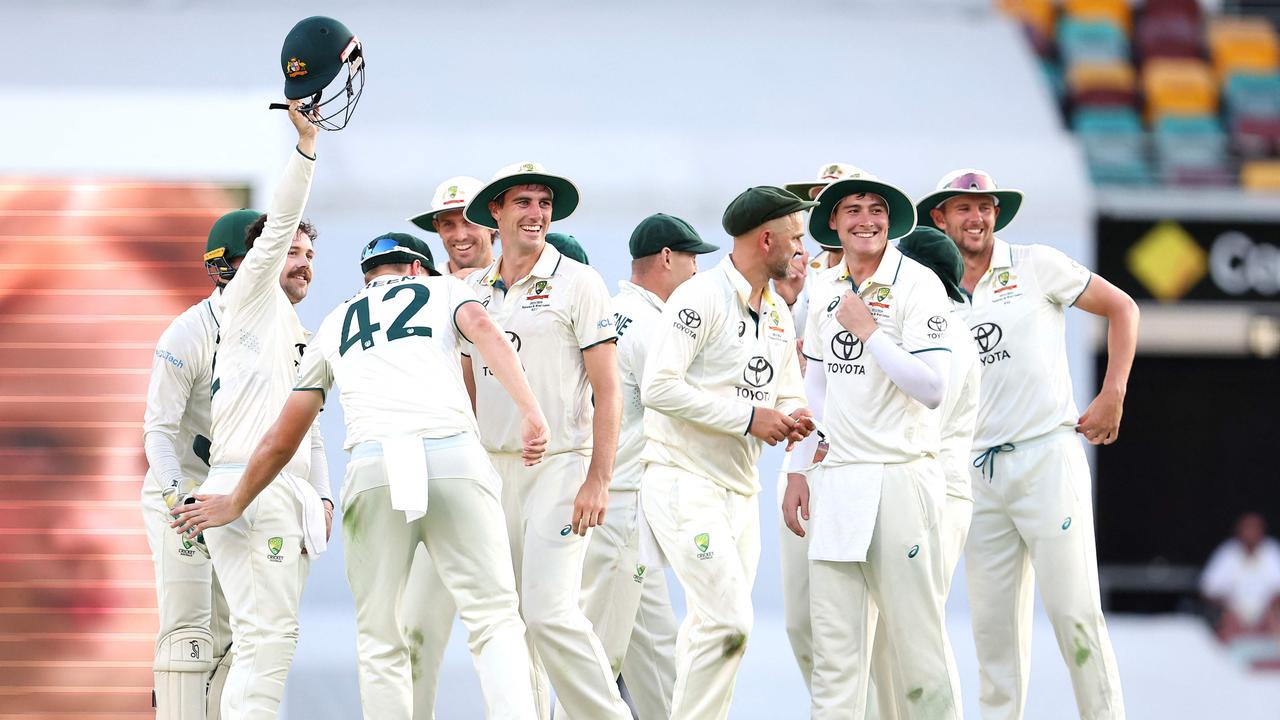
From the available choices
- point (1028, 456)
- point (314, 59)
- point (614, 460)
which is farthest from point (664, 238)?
point (314, 59)

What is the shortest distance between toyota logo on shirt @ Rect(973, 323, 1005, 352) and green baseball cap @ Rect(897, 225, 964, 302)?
369mm

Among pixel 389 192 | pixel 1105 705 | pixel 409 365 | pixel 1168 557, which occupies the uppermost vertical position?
pixel 389 192

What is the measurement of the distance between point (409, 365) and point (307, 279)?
135 centimetres

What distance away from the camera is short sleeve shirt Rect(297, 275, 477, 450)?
5.01 m

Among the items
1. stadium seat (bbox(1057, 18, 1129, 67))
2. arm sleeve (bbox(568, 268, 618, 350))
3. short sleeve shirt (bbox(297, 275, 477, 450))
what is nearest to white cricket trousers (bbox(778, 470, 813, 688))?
arm sleeve (bbox(568, 268, 618, 350))

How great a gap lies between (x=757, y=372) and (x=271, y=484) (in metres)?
1.72

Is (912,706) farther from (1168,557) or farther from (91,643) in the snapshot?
(1168,557)

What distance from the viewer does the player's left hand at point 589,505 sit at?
540 centimetres

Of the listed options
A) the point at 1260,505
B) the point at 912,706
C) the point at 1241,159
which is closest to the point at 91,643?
the point at 912,706

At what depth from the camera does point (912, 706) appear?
5.33 meters

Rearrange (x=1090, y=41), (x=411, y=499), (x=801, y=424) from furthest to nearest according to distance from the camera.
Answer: (x=1090, y=41)
(x=801, y=424)
(x=411, y=499)

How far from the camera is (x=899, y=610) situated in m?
5.27

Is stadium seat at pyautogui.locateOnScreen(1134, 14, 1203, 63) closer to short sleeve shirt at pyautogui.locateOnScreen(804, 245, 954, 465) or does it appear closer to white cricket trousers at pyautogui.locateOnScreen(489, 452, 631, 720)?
short sleeve shirt at pyautogui.locateOnScreen(804, 245, 954, 465)

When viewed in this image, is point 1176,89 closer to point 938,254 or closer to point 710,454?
point 938,254
